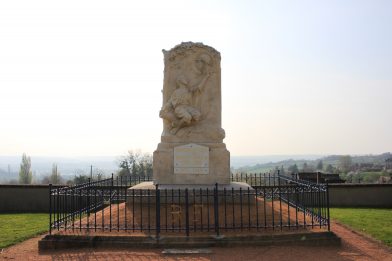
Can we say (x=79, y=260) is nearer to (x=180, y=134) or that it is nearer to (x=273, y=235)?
(x=273, y=235)

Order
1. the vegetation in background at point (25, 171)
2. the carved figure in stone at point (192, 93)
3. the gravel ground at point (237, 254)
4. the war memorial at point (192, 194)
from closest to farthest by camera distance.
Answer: the gravel ground at point (237, 254)
the war memorial at point (192, 194)
the carved figure in stone at point (192, 93)
the vegetation in background at point (25, 171)

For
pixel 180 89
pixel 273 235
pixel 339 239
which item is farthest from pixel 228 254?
pixel 180 89

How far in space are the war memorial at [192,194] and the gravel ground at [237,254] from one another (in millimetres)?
391

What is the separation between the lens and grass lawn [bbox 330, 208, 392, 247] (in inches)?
410

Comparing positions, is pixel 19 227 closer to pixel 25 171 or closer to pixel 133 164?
pixel 133 164

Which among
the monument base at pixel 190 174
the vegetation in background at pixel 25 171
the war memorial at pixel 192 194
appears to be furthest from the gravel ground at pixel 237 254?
the vegetation in background at pixel 25 171

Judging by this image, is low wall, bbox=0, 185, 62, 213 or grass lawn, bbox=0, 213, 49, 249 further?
low wall, bbox=0, 185, 62, 213

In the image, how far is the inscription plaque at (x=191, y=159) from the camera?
41.2 ft

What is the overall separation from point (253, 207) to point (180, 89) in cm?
439

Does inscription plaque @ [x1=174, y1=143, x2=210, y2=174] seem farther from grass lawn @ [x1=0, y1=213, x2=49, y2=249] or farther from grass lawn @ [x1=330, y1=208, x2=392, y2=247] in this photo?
grass lawn @ [x1=330, y1=208, x2=392, y2=247]

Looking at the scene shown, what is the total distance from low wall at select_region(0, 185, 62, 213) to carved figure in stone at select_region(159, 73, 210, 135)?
7.76m

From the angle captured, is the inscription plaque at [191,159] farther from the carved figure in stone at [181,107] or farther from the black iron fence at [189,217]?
the black iron fence at [189,217]

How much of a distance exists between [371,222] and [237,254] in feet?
20.4

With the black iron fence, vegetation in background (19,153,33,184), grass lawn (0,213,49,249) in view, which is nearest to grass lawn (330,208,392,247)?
the black iron fence
